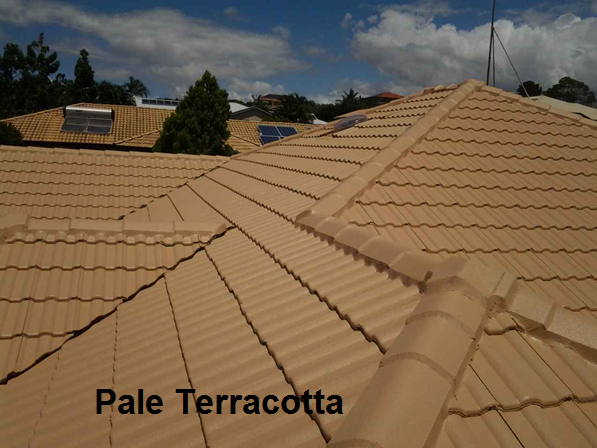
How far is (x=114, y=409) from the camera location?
278 centimetres

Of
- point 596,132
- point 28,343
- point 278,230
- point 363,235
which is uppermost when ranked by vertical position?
point 596,132

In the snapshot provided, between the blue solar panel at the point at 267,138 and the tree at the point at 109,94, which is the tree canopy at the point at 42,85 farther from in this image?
the blue solar panel at the point at 267,138

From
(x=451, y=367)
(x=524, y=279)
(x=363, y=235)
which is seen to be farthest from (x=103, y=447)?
(x=524, y=279)

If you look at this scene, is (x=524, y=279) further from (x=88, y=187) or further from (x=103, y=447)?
(x=88, y=187)

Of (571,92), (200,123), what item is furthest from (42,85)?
(571,92)

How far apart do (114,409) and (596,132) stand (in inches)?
297

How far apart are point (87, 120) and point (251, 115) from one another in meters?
28.7

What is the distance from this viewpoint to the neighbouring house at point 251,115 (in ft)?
179

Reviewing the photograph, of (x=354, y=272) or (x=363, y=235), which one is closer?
(x=354, y=272)

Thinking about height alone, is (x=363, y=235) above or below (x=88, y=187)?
above

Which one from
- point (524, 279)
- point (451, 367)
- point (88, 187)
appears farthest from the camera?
point (88, 187)

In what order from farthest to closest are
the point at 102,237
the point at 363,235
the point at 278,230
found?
1. the point at 102,237
2. the point at 278,230
3. the point at 363,235

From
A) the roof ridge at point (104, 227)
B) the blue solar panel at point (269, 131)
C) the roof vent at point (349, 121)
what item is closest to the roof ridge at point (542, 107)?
the roof vent at point (349, 121)

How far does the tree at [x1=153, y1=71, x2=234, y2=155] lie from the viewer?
20125mm
